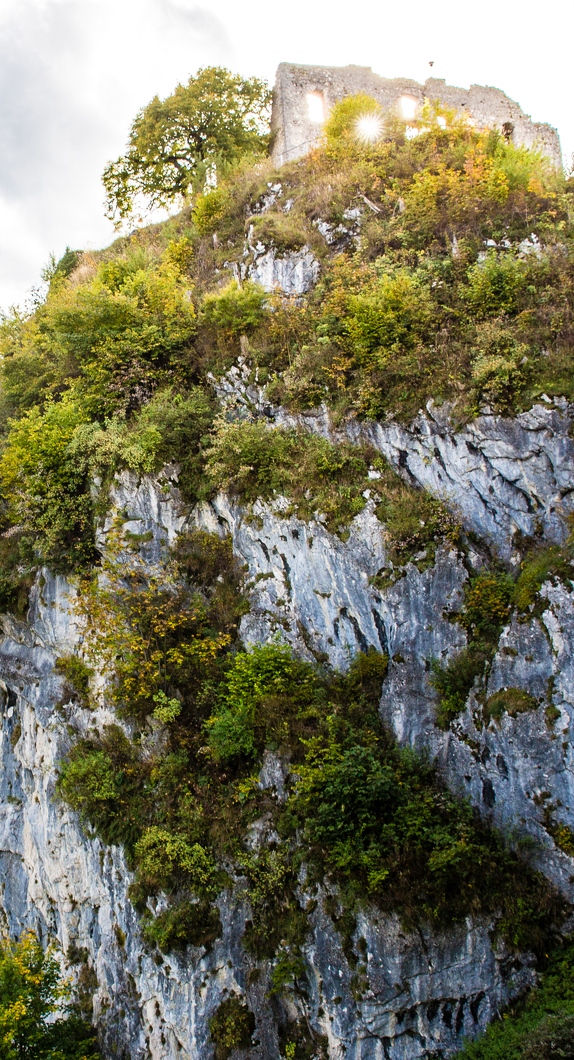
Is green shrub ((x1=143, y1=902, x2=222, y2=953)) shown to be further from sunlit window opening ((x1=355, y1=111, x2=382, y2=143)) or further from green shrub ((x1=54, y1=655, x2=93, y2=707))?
sunlit window opening ((x1=355, y1=111, x2=382, y2=143))

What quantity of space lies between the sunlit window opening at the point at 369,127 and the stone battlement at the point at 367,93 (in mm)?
4262

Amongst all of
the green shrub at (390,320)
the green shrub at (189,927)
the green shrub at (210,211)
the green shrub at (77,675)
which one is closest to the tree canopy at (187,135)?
the green shrub at (210,211)

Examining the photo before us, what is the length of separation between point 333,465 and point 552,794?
6123 millimetres

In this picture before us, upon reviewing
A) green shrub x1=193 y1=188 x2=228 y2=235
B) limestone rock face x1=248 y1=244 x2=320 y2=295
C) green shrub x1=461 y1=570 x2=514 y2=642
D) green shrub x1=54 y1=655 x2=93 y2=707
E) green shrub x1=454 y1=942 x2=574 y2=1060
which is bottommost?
green shrub x1=454 y1=942 x2=574 y2=1060

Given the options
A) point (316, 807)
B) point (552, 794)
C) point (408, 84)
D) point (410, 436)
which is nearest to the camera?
point (552, 794)

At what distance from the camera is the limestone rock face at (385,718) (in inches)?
277

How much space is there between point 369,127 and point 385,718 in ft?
51.7

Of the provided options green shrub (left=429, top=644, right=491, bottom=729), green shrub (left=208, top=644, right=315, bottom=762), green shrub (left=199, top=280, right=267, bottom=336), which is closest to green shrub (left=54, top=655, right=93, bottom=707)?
green shrub (left=208, top=644, right=315, bottom=762)

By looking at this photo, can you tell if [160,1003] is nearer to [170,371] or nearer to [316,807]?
[316,807]

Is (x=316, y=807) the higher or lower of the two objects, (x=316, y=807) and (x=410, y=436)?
the lower

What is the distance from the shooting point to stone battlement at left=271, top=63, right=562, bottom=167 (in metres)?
20.0

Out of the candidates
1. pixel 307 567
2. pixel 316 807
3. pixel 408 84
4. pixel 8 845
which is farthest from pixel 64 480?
pixel 408 84

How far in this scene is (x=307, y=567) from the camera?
32.6 ft

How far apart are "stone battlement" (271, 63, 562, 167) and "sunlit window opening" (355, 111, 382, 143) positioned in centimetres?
426
